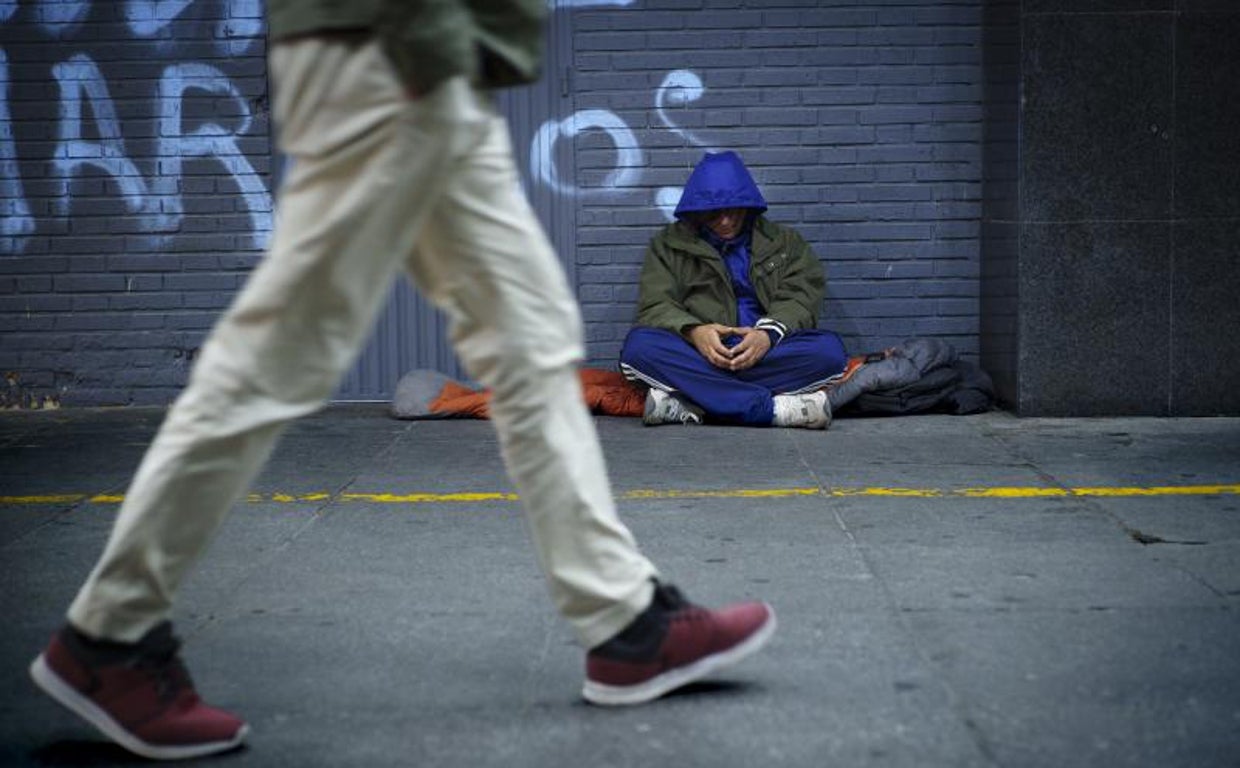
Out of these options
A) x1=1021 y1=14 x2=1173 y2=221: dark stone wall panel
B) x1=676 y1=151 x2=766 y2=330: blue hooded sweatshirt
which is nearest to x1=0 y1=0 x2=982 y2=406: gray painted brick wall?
x1=676 y1=151 x2=766 y2=330: blue hooded sweatshirt

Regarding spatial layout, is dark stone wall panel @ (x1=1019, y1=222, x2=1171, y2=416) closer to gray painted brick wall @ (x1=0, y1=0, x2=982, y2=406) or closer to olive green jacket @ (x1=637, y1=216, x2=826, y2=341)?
gray painted brick wall @ (x1=0, y1=0, x2=982, y2=406)

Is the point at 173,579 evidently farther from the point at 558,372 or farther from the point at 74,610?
the point at 558,372

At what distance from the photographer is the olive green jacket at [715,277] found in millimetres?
7867

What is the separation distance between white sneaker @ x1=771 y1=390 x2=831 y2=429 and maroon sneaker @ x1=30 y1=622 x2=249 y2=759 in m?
4.69

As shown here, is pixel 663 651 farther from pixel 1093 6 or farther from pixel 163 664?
pixel 1093 6

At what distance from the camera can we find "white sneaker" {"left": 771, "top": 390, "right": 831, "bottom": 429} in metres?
7.49

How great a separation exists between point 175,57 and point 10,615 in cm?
474

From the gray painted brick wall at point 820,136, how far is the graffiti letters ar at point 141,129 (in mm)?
1715

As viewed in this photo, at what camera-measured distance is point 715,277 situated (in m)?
7.95

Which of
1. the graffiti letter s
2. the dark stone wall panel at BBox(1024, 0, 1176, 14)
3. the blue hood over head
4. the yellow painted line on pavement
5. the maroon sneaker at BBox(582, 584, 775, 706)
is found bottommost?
the yellow painted line on pavement

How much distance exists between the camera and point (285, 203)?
3023 mm

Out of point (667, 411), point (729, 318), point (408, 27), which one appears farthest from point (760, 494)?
point (408, 27)

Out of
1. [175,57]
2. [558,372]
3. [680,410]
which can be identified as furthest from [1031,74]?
[558,372]

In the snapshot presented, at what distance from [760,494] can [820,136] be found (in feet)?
10.0
